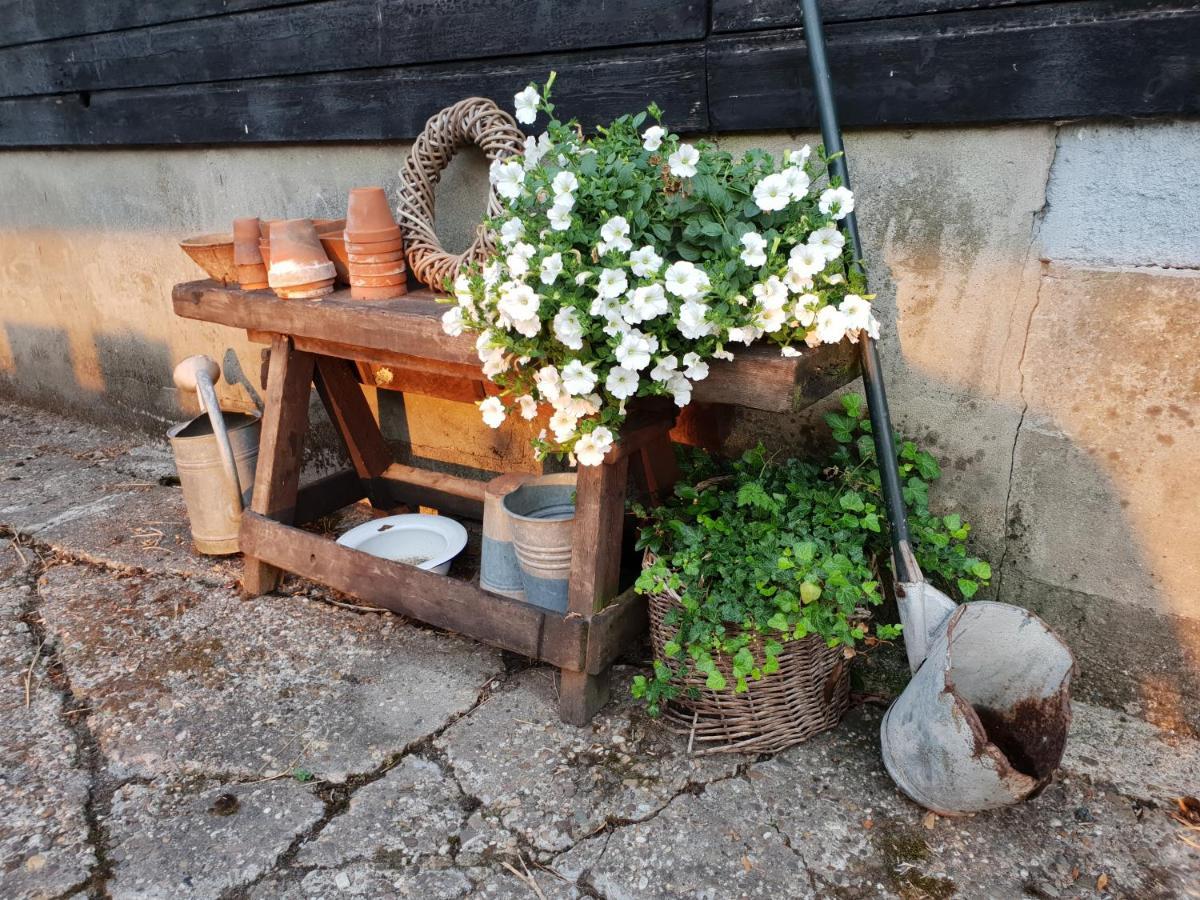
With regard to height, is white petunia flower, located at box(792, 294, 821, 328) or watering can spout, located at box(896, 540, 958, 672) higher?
white petunia flower, located at box(792, 294, 821, 328)

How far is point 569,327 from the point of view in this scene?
1.71 metres

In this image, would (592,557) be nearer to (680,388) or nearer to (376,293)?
(680,388)

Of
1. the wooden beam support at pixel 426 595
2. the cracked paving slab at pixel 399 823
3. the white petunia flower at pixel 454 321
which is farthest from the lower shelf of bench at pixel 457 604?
the white petunia flower at pixel 454 321

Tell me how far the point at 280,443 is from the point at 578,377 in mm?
1431

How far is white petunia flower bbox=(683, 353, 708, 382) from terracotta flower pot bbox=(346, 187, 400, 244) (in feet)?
3.69

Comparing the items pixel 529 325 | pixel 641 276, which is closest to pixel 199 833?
pixel 529 325

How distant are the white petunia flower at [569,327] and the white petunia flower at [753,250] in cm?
35

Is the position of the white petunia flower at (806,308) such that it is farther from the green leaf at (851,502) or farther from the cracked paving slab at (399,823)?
the cracked paving slab at (399,823)

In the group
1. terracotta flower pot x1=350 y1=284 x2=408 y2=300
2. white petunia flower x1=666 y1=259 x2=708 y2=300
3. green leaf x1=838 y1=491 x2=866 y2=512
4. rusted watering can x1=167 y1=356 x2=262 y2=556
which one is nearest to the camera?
white petunia flower x1=666 y1=259 x2=708 y2=300

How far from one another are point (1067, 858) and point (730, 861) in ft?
2.30

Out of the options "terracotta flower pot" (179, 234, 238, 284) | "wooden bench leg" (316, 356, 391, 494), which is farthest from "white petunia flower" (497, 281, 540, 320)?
"wooden bench leg" (316, 356, 391, 494)

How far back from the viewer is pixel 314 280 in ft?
8.28

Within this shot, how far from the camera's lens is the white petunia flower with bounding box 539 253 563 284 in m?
1.70

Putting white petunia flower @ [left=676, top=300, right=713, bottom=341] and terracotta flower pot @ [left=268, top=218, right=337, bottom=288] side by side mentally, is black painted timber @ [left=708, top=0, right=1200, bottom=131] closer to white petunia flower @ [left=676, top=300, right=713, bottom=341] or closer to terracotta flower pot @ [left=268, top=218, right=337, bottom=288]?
white petunia flower @ [left=676, top=300, right=713, bottom=341]
